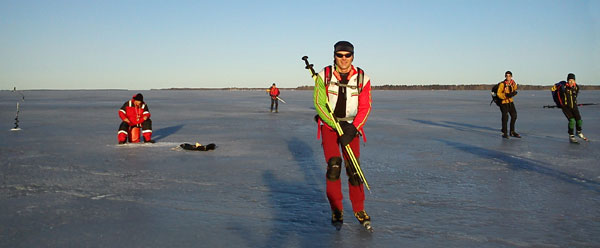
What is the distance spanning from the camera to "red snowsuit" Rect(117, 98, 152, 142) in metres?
10.7

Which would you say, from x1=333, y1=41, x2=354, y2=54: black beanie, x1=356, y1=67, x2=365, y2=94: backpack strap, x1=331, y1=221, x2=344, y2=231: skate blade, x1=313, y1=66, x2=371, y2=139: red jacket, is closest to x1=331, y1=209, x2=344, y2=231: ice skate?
x1=331, y1=221, x2=344, y2=231: skate blade

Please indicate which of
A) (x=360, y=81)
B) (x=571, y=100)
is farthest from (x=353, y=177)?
(x=571, y=100)

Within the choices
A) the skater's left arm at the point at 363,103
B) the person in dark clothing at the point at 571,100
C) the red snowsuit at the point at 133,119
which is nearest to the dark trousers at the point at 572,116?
the person in dark clothing at the point at 571,100

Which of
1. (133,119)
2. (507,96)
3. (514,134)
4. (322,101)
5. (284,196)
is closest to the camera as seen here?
(322,101)

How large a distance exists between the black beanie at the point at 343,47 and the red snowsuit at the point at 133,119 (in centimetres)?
722

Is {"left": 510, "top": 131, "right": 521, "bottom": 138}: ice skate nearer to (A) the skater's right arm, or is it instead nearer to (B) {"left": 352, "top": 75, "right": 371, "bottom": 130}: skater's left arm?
(B) {"left": 352, "top": 75, "right": 371, "bottom": 130}: skater's left arm

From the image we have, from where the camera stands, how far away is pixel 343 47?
176 inches

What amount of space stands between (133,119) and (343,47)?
291 inches

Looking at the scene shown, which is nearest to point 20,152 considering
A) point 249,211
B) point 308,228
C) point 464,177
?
point 249,211

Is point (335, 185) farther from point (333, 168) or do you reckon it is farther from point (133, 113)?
point (133, 113)

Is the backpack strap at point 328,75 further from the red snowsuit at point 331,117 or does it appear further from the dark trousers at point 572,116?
the dark trousers at point 572,116

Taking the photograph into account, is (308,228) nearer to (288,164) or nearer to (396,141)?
(288,164)

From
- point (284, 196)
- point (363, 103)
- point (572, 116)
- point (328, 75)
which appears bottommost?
point (284, 196)

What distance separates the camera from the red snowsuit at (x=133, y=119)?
35.0 ft
